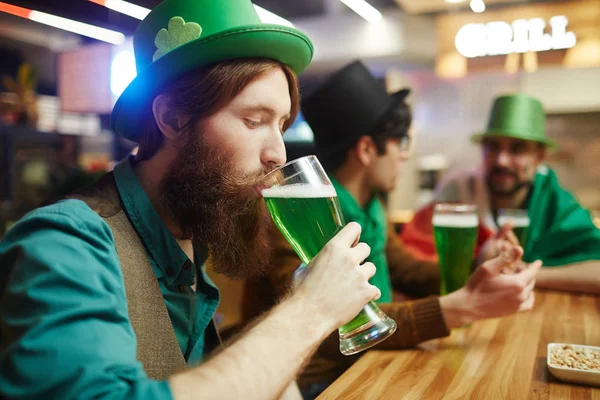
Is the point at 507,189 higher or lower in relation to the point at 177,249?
lower

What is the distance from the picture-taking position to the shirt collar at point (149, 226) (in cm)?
111

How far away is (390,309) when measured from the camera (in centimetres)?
144

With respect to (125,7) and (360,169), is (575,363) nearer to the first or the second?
(360,169)

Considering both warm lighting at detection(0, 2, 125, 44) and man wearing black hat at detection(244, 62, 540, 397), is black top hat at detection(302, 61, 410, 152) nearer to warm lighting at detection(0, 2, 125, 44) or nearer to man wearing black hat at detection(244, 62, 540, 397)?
man wearing black hat at detection(244, 62, 540, 397)

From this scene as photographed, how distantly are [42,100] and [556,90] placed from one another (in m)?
7.70

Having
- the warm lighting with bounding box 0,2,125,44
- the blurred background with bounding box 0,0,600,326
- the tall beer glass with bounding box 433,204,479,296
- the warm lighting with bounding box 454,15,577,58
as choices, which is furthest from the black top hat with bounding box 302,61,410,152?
the warm lighting with bounding box 454,15,577,58

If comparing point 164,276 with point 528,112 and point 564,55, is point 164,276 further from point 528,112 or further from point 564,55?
point 564,55

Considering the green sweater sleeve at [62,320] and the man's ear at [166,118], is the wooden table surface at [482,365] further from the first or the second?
the man's ear at [166,118]

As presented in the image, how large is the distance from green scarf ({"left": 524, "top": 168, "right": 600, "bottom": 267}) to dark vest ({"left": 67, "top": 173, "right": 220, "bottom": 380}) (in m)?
1.66

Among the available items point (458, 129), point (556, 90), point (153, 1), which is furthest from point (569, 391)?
point (458, 129)

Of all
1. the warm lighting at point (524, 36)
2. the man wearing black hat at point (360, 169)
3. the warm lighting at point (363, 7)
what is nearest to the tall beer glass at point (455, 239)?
the man wearing black hat at point (360, 169)

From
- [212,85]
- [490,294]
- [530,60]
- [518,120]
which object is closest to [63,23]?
[212,85]

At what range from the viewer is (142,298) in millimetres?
1014

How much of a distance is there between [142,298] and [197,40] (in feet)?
1.73
